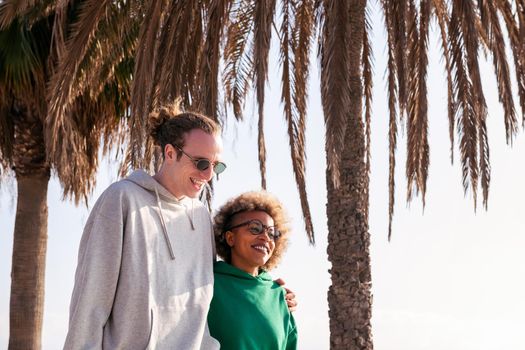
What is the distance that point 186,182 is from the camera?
136 inches

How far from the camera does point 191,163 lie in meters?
3.43

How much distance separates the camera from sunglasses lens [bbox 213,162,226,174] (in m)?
3.53

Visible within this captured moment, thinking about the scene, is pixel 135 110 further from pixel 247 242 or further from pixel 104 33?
pixel 247 242

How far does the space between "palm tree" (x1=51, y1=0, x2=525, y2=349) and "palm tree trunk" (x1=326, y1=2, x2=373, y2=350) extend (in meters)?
0.01

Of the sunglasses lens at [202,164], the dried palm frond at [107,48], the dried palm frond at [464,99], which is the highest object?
the dried palm frond at [107,48]

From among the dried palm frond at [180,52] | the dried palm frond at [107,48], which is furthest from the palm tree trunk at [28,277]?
the dried palm frond at [180,52]

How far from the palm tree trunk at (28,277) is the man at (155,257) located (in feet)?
33.8

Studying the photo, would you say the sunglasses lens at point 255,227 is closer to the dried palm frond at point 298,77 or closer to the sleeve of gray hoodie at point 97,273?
the sleeve of gray hoodie at point 97,273

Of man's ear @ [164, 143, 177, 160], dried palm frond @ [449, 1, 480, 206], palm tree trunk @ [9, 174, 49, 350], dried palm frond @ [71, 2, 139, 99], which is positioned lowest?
palm tree trunk @ [9, 174, 49, 350]

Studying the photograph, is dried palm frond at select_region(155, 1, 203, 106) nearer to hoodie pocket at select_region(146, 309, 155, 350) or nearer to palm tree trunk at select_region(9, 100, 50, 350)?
palm tree trunk at select_region(9, 100, 50, 350)

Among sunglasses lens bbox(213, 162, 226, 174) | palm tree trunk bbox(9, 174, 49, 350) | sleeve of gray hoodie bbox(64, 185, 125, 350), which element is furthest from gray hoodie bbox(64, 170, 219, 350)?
palm tree trunk bbox(9, 174, 49, 350)

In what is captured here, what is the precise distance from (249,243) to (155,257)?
1.85 ft

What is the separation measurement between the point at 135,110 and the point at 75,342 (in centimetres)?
562

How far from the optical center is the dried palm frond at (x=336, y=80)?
752 cm
